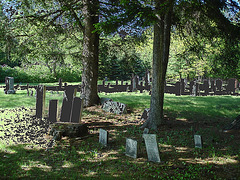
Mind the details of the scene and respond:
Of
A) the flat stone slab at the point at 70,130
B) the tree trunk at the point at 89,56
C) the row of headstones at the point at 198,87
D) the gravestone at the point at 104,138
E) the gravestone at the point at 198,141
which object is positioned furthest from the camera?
the row of headstones at the point at 198,87

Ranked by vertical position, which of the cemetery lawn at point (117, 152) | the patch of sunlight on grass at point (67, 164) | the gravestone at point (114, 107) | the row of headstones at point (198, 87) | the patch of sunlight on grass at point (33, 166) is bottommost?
the patch of sunlight on grass at point (33, 166)

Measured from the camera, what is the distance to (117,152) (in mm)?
5551

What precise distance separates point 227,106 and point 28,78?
27557 millimetres

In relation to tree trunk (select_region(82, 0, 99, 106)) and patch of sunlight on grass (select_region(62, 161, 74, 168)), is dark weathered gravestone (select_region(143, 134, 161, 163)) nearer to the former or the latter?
patch of sunlight on grass (select_region(62, 161, 74, 168))

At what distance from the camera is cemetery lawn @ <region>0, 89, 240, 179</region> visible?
14.3 ft

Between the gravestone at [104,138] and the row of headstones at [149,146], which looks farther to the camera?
the gravestone at [104,138]

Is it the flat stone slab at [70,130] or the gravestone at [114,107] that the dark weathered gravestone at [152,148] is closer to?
the flat stone slab at [70,130]

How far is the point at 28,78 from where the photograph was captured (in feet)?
105

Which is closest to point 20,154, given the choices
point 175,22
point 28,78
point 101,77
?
point 175,22

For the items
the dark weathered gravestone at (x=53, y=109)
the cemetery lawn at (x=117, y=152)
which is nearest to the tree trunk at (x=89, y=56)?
the cemetery lawn at (x=117, y=152)

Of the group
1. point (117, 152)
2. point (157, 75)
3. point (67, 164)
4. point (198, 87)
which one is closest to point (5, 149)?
point (67, 164)

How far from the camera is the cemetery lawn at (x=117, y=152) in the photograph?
4371 millimetres

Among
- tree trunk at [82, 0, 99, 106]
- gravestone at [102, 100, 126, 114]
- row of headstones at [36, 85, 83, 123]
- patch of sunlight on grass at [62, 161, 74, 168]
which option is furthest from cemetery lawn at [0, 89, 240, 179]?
tree trunk at [82, 0, 99, 106]

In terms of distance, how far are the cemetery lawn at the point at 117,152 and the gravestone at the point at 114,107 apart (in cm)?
95
